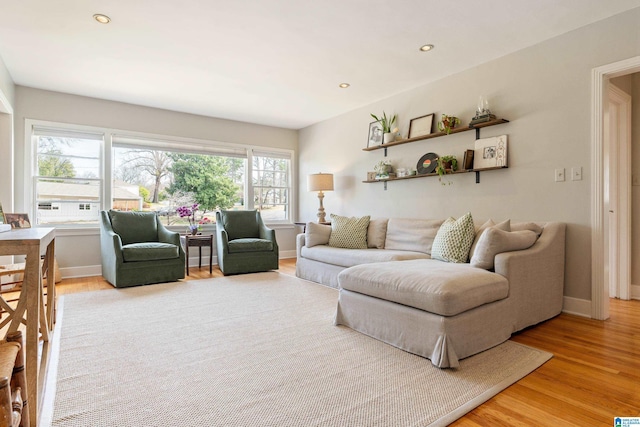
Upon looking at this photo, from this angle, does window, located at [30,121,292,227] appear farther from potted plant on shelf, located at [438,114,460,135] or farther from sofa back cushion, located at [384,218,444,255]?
potted plant on shelf, located at [438,114,460,135]

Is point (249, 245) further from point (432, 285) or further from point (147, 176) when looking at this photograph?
point (432, 285)

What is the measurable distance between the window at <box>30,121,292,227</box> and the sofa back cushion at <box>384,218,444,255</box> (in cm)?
285

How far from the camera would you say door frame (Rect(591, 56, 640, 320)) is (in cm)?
279

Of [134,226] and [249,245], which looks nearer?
[134,226]

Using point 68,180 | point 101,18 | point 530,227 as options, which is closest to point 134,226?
point 68,180

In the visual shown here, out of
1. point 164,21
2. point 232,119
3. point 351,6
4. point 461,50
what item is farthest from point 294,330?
point 232,119

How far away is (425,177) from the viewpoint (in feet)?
13.8

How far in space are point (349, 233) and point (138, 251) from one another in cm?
239

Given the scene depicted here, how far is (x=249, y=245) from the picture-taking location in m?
4.70

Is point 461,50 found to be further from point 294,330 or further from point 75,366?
point 75,366

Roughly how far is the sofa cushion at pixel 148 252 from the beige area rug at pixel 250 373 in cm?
96

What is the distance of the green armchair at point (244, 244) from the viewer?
459 cm

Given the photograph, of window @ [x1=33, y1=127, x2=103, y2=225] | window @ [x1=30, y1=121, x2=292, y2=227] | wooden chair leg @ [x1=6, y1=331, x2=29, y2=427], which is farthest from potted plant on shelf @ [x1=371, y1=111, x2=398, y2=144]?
wooden chair leg @ [x1=6, y1=331, x2=29, y2=427]

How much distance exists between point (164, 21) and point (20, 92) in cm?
276
